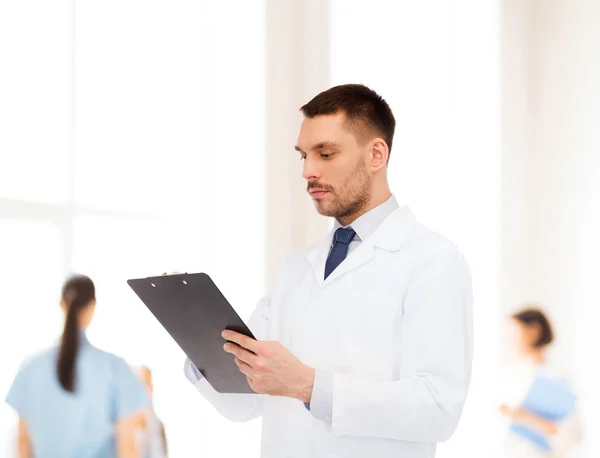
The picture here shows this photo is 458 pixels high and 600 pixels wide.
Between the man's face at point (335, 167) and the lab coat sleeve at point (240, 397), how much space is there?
31 cm

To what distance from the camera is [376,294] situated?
1767mm

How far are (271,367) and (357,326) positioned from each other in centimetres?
29

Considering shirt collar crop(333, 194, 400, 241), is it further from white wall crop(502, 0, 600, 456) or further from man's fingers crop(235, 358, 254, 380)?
white wall crop(502, 0, 600, 456)

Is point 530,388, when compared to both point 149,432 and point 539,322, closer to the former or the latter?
point 539,322

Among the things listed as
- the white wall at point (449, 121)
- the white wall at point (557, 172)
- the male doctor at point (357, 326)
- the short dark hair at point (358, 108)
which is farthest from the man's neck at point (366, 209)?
the white wall at point (557, 172)

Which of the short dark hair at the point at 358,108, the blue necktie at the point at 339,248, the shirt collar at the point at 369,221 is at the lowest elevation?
the blue necktie at the point at 339,248

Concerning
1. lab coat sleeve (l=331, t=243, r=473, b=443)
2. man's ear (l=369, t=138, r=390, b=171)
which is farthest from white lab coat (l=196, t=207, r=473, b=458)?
man's ear (l=369, t=138, r=390, b=171)

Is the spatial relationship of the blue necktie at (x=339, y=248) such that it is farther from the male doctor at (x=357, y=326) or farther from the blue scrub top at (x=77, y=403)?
the blue scrub top at (x=77, y=403)

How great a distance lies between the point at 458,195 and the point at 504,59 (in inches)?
22.5

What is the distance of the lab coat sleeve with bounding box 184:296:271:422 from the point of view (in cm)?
184

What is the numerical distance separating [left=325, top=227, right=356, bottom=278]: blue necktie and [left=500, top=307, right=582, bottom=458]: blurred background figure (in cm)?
151

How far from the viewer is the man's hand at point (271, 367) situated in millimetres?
1537

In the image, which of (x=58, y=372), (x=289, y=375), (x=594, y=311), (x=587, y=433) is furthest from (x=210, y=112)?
(x=587, y=433)

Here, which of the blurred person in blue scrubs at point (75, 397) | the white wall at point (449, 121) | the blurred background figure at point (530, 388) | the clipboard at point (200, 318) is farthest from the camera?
the white wall at point (449, 121)
